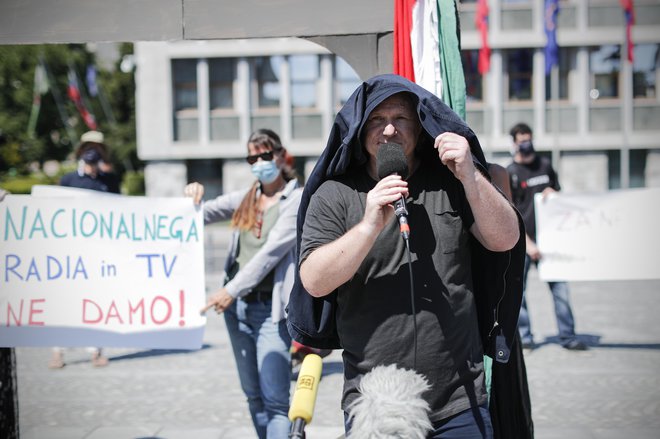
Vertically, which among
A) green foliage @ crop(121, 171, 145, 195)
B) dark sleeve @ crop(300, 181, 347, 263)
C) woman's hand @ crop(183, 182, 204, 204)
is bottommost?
dark sleeve @ crop(300, 181, 347, 263)

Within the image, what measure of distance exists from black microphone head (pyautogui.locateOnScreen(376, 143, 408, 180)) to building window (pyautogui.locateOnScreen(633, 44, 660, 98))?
34631 mm

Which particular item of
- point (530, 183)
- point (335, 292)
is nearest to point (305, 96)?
point (530, 183)

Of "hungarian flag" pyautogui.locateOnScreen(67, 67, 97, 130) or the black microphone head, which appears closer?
the black microphone head

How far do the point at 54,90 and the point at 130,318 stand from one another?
54.6m

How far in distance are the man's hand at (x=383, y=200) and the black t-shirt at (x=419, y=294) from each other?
22 centimetres

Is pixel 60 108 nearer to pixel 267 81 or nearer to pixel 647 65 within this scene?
pixel 267 81

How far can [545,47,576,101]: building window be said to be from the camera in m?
33.5

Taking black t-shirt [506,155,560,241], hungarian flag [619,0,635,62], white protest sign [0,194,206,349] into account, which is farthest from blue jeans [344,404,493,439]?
hungarian flag [619,0,635,62]

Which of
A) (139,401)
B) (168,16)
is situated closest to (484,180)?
(168,16)

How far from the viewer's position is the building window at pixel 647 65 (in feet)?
111

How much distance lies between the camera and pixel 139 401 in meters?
6.53

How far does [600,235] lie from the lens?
7.88 metres

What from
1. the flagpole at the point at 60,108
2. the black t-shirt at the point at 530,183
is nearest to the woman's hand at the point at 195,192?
the black t-shirt at the point at 530,183

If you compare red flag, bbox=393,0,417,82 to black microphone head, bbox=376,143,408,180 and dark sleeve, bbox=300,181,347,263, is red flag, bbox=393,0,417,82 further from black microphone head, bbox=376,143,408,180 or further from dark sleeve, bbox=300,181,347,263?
black microphone head, bbox=376,143,408,180
